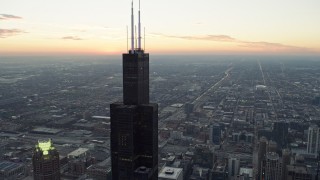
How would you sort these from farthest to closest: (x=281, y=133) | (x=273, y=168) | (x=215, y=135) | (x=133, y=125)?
(x=215, y=135) → (x=281, y=133) → (x=273, y=168) → (x=133, y=125)

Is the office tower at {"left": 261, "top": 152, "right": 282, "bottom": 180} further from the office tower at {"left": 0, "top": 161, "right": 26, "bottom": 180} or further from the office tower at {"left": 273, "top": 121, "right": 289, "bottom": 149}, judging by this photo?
the office tower at {"left": 0, "top": 161, "right": 26, "bottom": 180}

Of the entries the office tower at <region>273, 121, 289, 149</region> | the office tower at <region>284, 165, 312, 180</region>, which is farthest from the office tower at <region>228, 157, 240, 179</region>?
the office tower at <region>273, 121, 289, 149</region>

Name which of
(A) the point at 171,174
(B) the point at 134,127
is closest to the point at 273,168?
(A) the point at 171,174

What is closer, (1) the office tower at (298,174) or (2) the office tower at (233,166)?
(1) the office tower at (298,174)

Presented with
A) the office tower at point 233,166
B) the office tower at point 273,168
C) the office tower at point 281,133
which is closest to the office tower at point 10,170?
the office tower at point 233,166

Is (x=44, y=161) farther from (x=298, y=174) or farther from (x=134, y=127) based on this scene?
(x=298, y=174)

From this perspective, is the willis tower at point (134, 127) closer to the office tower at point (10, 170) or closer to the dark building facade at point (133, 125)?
the dark building facade at point (133, 125)
